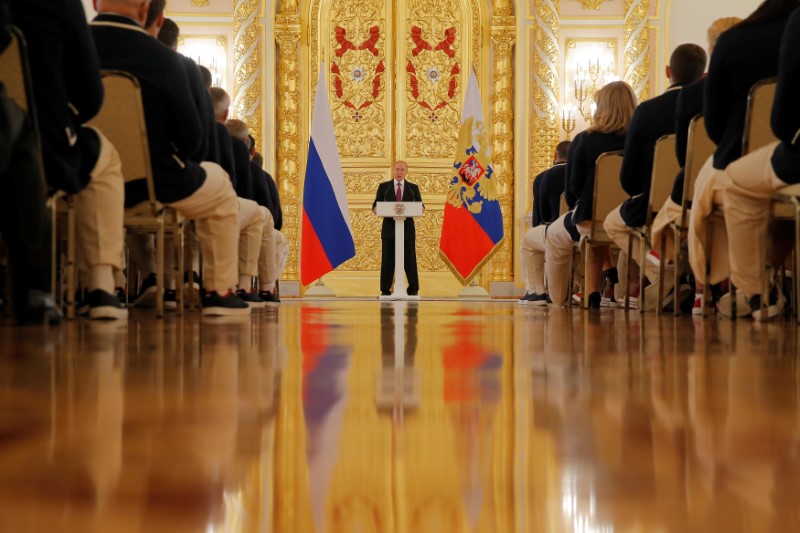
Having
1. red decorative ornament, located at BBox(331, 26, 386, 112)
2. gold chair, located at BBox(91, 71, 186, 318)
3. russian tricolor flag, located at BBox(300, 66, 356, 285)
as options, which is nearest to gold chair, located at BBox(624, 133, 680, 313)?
gold chair, located at BBox(91, 71, 186, 318)

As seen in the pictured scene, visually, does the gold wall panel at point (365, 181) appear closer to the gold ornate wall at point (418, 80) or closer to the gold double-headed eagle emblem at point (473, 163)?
the gold ornate wall at point (418, 80)

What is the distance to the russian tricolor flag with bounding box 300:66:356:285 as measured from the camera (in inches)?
338

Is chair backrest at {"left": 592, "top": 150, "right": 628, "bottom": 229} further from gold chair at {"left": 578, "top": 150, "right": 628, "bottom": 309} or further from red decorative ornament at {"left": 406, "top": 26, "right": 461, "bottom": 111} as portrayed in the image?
red decorative ornament at {"left": 406, "top": 26, "right": 461, "bottom": 111}

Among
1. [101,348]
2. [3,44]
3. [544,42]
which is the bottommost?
[101,348]

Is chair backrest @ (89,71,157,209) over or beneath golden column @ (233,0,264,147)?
beneath

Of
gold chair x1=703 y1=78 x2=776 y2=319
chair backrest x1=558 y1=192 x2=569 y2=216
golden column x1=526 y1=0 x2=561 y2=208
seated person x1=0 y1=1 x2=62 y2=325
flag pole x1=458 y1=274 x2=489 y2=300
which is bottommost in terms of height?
flag pole x1=458 y1=274 x2=489 y2=300

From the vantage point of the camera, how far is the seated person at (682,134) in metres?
4.37

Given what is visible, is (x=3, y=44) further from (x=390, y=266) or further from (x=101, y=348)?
(x=390, y=266)

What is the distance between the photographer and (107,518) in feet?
1.30

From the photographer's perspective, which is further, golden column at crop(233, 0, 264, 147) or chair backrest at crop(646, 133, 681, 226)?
golden column at crop(233, 0, 264, 147)

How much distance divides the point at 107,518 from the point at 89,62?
2709 mm

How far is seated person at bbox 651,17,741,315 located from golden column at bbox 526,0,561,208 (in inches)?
281

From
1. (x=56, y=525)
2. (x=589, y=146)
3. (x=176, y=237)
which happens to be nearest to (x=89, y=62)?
(x=176, y=237)

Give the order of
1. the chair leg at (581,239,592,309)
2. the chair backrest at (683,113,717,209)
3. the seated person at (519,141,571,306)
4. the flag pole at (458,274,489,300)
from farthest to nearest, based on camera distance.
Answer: the flag pole at (458,274,489,300) → the seated person at (519,141,571,306) → the chair leg at (581,239,592,309) → the chair backrest at (683,113,717,209)
